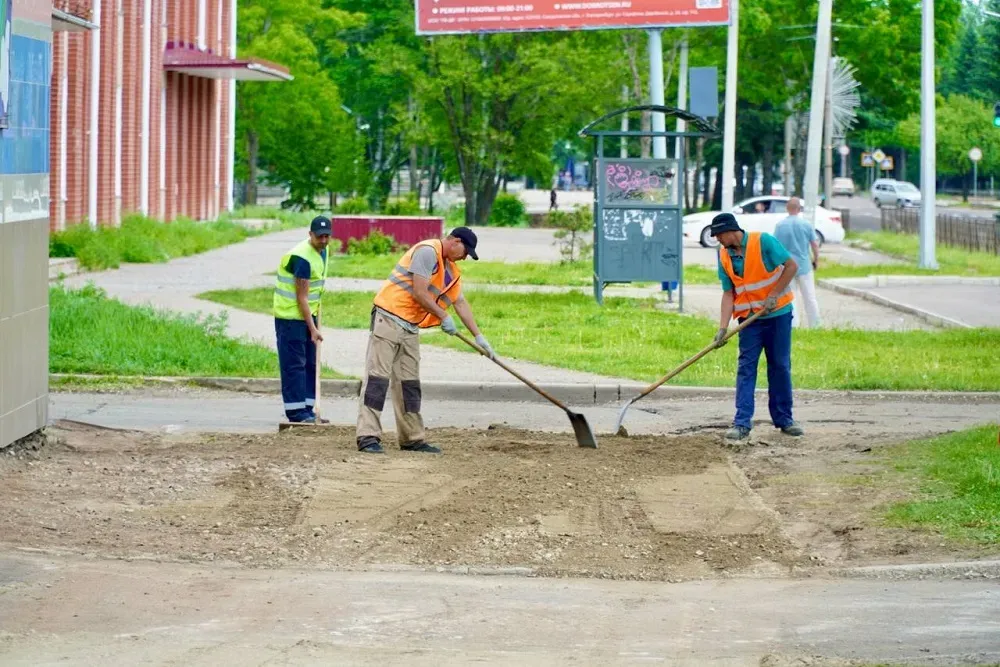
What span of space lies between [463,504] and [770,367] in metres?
3.78

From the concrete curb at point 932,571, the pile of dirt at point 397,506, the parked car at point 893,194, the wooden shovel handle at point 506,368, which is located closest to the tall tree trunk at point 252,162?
the parked car at point 893,194

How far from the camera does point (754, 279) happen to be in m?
12.1

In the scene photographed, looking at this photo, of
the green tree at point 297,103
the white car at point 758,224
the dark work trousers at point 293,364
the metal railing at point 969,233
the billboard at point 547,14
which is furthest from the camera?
the green tree at point 297,103

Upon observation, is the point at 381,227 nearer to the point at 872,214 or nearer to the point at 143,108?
the point at 143,108

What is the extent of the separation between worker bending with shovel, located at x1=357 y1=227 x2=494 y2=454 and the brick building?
50.9ft

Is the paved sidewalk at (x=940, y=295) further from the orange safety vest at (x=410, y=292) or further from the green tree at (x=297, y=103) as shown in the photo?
the green tree at (x=297, y=103)

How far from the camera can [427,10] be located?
27.4m

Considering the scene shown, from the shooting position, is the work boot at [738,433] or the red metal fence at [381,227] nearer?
the work boot at [738,433]

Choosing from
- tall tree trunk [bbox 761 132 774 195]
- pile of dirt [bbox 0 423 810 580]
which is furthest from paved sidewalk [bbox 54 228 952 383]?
tall tree trunk [bbox 761 132 774 195]

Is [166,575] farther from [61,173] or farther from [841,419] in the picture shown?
[61,173]

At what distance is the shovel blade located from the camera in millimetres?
11594

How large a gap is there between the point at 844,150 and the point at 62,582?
239ft

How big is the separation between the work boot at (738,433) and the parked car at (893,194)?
7111 centimetres

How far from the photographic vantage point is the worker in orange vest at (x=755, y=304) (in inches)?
470
